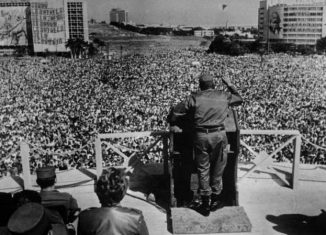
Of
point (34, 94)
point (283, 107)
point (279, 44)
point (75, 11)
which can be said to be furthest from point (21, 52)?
point (283, 107)

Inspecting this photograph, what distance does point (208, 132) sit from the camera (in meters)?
4.23

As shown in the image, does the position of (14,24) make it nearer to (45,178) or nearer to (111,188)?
(45,178)

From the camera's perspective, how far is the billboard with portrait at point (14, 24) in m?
96.9

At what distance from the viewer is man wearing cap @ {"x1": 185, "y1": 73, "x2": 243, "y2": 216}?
423cm

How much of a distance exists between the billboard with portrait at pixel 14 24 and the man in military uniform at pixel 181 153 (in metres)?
100

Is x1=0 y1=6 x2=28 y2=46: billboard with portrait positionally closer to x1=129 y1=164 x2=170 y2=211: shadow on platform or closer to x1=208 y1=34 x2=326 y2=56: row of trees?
x1=208 y1=34 x2=326 y2=56: row of trees

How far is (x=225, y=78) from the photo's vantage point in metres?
4.61

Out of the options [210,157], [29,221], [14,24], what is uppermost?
[14,24]

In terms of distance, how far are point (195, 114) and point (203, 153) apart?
0.43 metres

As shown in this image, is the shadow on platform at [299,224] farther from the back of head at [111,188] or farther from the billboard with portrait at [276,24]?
the billboard with portrait at [276,24]

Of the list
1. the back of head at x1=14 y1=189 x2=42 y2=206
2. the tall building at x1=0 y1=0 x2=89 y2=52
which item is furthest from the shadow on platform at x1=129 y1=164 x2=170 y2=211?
the tall building at x1=0 y1=0 x2=89 y2=52

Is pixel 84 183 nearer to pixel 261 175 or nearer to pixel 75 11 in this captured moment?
pixel 261 175

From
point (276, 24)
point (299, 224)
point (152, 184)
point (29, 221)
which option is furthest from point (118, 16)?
point (29, 221)

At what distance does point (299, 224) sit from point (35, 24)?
96478 mm
